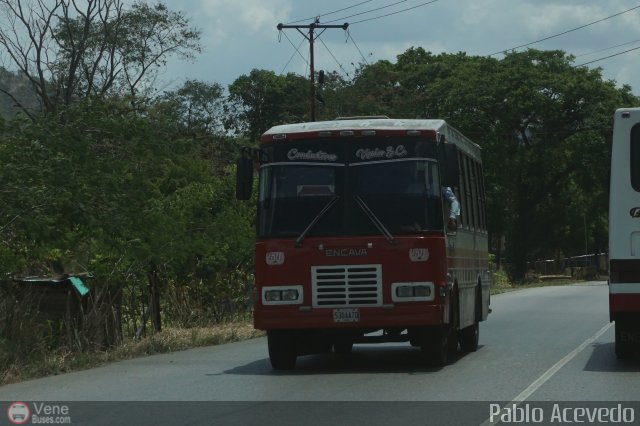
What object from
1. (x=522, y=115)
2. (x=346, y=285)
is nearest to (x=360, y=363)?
(x=346, y=285)

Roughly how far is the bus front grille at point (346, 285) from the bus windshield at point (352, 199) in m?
0.46

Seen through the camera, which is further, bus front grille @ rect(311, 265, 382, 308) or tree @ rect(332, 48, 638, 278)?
tree @ rect(332, 48, 638, 278)

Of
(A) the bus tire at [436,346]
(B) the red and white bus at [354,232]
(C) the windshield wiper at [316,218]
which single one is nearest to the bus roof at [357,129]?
(B) the red and white bus at [354,232]

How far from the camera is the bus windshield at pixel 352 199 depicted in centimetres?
1466

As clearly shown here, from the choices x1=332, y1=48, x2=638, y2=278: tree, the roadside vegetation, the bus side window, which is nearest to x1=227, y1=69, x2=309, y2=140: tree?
x1=332, y1=48, x2=638, y2=278: tree

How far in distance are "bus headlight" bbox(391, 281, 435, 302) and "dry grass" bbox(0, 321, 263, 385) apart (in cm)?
450

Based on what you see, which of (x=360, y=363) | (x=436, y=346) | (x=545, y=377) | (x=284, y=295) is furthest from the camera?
(x=360, y=363)

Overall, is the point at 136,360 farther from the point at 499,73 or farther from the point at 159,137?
the point at 499,73

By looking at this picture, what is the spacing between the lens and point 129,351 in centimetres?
1802

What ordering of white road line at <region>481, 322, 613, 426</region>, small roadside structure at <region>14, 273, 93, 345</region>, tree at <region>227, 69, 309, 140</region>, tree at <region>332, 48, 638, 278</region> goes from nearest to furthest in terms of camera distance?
white road line at <region>481, 322, 613, 426</region> < small roadside structure at <region>14, 273, 93, 345</region> < tree at <region>332, 48, 638, 278</region> < tree at <region>227, 69, 309, 140</region>

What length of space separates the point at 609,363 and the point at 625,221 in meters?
2.14

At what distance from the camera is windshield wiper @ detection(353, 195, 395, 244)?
1454 centimetres

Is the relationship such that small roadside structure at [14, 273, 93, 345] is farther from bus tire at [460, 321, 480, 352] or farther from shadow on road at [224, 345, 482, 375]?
bus tire at [460, 321, 480, 352]
